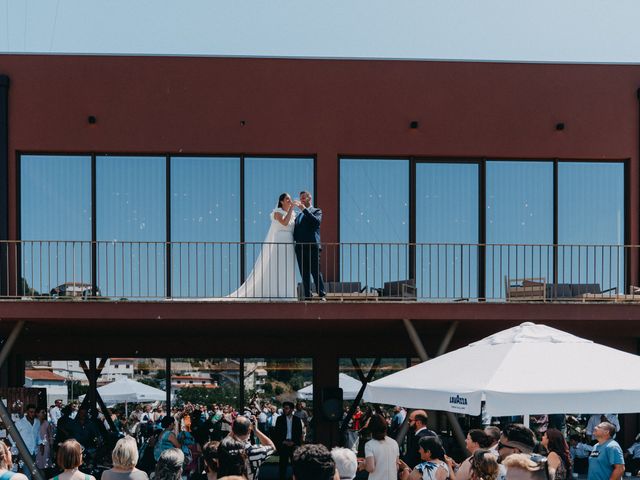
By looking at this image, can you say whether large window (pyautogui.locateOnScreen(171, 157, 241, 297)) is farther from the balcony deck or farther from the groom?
the groom

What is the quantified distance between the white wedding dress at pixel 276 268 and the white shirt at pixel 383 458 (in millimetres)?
6122

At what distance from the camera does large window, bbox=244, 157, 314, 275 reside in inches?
628

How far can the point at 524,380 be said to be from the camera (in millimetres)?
6520

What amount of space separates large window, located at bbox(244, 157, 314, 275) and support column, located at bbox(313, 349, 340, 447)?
9.68 feet

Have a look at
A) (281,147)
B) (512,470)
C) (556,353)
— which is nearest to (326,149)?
(281,147)

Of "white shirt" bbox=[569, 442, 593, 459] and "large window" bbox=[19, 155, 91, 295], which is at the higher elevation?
"large window" bbox=[19, 155, 91, 295]

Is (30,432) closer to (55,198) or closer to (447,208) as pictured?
(55,198)

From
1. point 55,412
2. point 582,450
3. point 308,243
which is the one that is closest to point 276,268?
point 308,243

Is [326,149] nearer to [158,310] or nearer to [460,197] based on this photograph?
[460,197]

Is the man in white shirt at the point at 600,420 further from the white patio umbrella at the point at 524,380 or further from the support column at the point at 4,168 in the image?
the support column at the point at 4,168

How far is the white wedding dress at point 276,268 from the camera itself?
14.1 m

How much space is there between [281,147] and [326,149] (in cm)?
78

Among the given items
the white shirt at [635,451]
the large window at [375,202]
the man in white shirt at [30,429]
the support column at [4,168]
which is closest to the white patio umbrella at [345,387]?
the large window at [375,202]

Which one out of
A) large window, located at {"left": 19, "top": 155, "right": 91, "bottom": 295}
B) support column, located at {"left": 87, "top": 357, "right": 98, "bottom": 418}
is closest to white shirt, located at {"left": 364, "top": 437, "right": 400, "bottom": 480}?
large window, located at {"left": 19, "top": 155, "right": 91, "bottom": 295}
